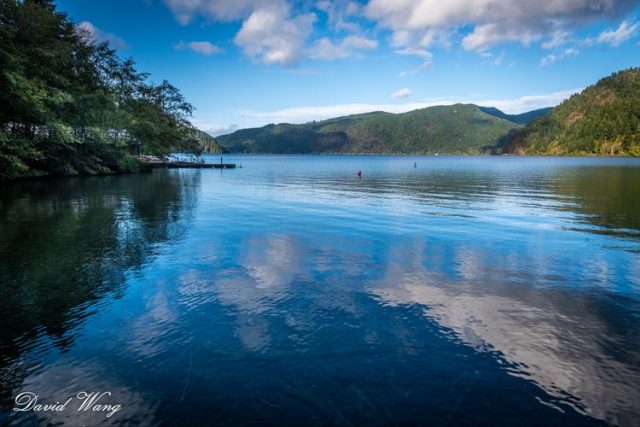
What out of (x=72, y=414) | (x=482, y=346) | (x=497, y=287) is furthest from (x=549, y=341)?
(x=72, y=414)

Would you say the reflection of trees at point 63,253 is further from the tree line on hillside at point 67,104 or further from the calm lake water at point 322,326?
the tree line on hillside at point 67,104

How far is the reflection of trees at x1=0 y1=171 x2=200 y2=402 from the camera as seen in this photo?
981cm

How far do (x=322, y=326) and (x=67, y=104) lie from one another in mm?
55205

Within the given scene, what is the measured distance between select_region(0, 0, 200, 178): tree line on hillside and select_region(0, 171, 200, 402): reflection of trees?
904 cm

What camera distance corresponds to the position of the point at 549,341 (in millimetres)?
9094

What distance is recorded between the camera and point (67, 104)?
4900 centimetres

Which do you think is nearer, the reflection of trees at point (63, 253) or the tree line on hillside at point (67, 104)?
the reflection of trees at point (63, 253)

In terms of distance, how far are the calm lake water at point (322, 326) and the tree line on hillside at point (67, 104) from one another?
65.3 feet

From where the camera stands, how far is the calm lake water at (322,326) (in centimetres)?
670

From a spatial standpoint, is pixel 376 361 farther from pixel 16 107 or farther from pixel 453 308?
pixel 16 107
